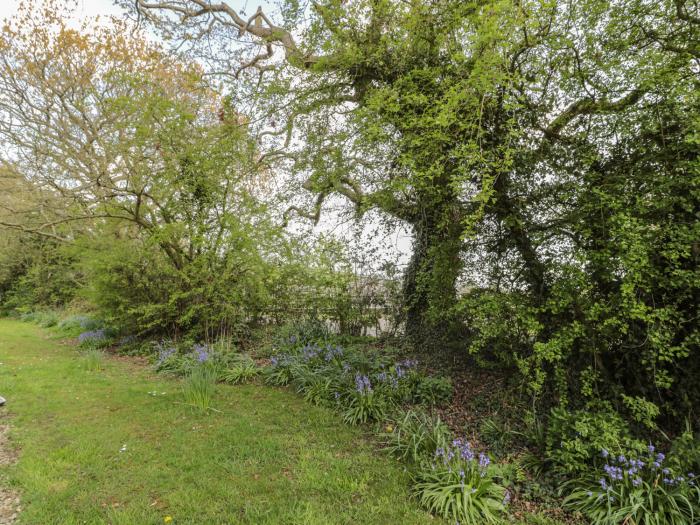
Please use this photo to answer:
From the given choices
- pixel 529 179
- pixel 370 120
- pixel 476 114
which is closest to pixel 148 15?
pixel 370 120

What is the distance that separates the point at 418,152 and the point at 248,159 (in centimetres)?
390

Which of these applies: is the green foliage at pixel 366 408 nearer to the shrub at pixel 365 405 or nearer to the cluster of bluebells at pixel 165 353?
the shrub at pixel 365 405

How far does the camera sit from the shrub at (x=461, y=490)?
2455 mm

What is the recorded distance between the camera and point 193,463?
3.06 m

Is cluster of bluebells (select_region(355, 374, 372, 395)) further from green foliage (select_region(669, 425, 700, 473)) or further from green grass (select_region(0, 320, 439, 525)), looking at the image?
green foliage (select_region(669, 425, 700, 473))

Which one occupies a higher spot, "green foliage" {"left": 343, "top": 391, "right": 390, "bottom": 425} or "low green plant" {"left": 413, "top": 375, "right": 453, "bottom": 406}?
"low green plant" {"left": 413, "top": 375, "right": 453, "bottom": 406}

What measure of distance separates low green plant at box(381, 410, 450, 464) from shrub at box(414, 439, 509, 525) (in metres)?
0.21

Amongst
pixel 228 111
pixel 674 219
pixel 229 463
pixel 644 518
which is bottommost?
pixel 229 463

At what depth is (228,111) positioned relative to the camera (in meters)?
5.89

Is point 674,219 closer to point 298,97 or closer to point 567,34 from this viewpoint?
point 567,34

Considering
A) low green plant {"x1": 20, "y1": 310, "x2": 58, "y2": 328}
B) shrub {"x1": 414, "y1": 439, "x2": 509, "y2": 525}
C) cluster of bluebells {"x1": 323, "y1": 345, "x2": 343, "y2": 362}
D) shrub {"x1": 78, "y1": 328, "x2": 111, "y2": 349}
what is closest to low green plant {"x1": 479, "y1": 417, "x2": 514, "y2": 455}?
shrub {"x1": 414, "y1": 439, "x2": 509, "y2": 525}

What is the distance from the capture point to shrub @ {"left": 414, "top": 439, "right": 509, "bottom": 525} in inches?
96.7

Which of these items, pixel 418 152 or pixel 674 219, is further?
pixel 418 152

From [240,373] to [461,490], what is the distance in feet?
12.8
